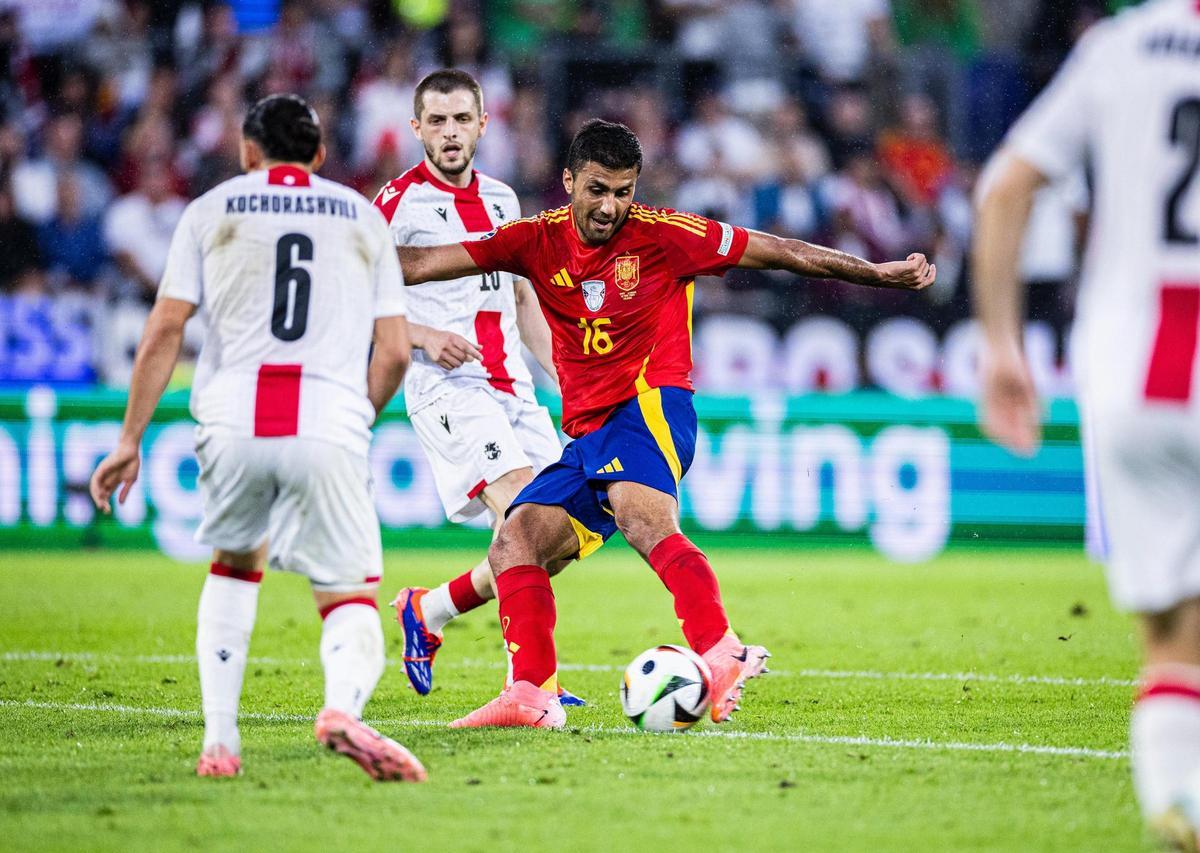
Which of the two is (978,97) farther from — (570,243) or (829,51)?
(570,243)

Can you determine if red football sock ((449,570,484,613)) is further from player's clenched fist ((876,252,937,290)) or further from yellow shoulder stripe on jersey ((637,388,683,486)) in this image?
player's clenched fist ((876,252,937,290))

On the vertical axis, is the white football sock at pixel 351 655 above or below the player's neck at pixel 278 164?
below

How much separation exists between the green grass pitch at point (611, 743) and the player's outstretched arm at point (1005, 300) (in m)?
1.21

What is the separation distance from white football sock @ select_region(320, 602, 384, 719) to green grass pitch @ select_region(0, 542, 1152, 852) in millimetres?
290

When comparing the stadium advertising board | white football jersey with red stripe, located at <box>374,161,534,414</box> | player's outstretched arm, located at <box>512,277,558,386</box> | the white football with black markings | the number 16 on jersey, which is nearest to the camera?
the white football with black markings

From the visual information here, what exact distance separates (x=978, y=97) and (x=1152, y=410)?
15.0m

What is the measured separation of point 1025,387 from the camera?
3924mm

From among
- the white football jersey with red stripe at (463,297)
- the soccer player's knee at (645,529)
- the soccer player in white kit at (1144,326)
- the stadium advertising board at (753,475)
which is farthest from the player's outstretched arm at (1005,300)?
the stadium advertising board at (753,475)

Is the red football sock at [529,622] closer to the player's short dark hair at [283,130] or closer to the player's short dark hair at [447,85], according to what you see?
the player's short dark hair at [283,130]

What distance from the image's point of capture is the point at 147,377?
→ 5.21 metres

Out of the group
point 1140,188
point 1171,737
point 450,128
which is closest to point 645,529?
point 450,128

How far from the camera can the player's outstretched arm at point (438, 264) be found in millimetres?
6961

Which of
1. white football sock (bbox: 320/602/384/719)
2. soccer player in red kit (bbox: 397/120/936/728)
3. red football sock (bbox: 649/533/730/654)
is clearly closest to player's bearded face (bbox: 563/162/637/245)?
soccer player in red kit (bbox: 397/120/936/728)

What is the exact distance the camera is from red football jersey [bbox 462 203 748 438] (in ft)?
22.4
